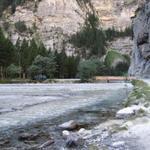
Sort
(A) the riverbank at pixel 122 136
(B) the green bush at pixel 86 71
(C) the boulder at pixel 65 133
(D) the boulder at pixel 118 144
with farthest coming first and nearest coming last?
1. (B) the green bush at pixel 86 71
2. (C) the boulder at pixel 65 133
3. (D) the boulder at pixel 118 144
4. (A) the riverbank at pixel 122 136

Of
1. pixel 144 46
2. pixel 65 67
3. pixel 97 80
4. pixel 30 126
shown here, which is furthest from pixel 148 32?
pixel 30 126

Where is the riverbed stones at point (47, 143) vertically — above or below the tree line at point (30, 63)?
below

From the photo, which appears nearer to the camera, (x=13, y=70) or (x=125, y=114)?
(x=125, y=114)

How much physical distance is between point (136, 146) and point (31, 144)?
16.4ft

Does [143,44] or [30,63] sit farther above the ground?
[143,44]

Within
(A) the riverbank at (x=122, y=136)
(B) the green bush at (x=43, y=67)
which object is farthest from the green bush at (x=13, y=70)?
(A) the riverbank at (x=122, y=136)

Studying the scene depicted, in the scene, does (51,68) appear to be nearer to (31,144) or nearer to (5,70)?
(5,70)

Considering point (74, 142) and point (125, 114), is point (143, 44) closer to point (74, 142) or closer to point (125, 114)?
point (125, 114)

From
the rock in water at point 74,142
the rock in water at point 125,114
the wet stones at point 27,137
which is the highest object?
the rock in water at point 125,114

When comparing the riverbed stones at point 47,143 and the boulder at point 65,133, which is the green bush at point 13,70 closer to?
the boulder at point 65,133

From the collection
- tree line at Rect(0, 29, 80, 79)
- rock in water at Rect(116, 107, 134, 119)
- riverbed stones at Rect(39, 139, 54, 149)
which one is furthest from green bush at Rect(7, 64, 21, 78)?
riverbed stones at Rect(39, 139, 54, 149)

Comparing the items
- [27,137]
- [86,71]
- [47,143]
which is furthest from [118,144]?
[86,71]

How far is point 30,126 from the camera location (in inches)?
919

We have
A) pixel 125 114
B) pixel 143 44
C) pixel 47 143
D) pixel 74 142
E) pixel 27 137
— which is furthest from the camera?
pixel 143 44
